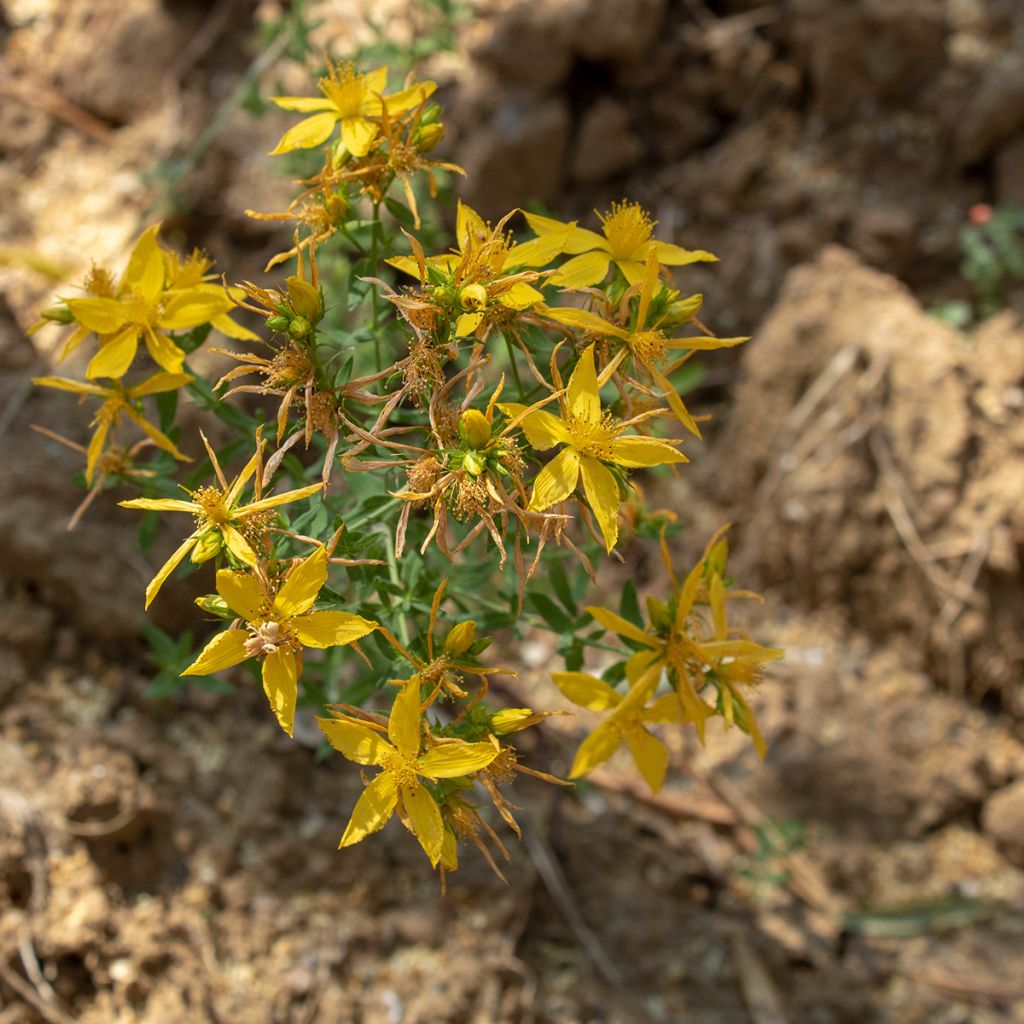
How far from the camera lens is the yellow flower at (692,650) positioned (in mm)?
1816

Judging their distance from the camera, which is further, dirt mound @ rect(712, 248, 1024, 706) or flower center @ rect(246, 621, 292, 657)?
dirt mound @ rect(712, 248, 1024, 706)

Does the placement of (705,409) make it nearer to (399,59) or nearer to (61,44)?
(399,59)

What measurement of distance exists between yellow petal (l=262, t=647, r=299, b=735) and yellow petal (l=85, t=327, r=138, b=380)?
1.91 ft

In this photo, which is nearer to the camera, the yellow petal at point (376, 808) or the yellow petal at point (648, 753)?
the yellow petal at point (376, 808)

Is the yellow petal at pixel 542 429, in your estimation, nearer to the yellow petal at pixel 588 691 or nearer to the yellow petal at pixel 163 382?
the yellow petal at pixel 588 691

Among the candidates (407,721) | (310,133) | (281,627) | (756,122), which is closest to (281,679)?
(281,627)

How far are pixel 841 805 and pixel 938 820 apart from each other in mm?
299

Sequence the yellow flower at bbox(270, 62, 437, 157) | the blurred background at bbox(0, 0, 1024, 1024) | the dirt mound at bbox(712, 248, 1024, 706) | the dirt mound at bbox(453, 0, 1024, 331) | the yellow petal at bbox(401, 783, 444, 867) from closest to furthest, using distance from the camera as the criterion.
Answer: the yellow petal at bbox(401, 783, 444, 867) → the yellow flower at bbox(270, 62, 437, 157) → the blurred background at bbox(0, 0, 1024, 1024) → the dirt mound at bbox(712, 248, 1024, 706) → the dirt mound at bbox(453, 0, 1024, 331)

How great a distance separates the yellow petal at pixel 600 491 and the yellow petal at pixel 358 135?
665 millimetres

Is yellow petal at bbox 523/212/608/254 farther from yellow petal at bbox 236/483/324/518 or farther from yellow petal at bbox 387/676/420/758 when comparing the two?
yellow petal at bbox 387/676/420/758

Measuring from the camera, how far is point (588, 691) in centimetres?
183

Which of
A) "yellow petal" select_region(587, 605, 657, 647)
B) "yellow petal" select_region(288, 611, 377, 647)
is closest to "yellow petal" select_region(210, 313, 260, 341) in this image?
"yellow petal" select_region(288, 611, 377, 647)

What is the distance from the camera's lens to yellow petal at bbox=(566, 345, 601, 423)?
1638 mm

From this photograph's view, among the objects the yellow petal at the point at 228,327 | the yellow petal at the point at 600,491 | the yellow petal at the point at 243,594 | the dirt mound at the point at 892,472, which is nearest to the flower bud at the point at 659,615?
the yellow petal at the point at 600,491
